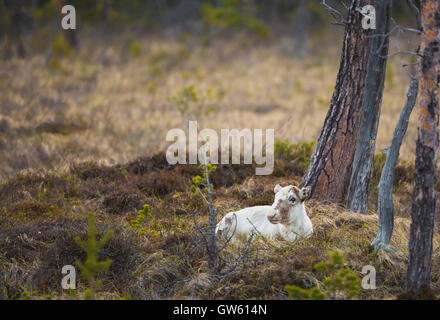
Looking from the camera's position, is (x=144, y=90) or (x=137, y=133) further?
(x=144, y=90)

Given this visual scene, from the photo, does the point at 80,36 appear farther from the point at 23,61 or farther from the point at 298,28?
the point at 298,28

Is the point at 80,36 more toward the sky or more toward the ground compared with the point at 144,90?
more toward the sky

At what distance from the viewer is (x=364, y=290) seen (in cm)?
440

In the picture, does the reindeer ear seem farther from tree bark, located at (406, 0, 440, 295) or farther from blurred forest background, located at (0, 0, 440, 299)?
tree bark, located at (406, 0, 440, 295)

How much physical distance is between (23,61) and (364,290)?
15221 mm

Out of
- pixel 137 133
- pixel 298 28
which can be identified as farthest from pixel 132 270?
pixel 298 28

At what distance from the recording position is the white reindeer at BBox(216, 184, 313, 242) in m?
4.93

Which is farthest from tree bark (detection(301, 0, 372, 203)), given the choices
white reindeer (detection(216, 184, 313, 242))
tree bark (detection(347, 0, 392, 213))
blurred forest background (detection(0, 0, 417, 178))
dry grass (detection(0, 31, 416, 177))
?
dry grass (detection(0, 31, 416, 177))

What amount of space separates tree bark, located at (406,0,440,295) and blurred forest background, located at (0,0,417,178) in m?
1.08

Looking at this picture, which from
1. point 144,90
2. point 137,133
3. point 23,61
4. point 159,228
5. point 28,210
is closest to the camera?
point 159,228

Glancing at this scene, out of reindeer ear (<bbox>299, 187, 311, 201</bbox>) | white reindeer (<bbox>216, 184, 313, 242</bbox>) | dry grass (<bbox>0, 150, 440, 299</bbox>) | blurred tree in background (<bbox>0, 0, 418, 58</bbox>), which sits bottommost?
dry grass (<bbox>0, 150, 440, 299</bbox>)

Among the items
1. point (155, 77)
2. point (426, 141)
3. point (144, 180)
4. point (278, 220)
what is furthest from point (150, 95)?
point (426, 141)

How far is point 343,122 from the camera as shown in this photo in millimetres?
6016

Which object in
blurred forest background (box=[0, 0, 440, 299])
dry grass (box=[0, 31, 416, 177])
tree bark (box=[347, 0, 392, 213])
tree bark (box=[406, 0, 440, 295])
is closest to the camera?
tree bark (box=[406, 0, 440, 295])
